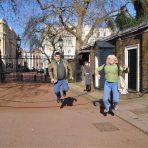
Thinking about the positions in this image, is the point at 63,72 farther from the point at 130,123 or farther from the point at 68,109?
the point at 130,123

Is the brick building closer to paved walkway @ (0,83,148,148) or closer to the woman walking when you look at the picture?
paved walkway @ (0,83,148,148)

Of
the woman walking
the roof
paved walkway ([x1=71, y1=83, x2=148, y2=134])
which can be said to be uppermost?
the roof

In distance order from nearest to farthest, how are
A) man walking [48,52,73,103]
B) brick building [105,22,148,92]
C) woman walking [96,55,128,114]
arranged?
1. woman walking [96,55,128,114]
2. man walking [48,52,73,103]
3. brick building [105,22,148,92]

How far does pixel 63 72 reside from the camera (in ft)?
41.7

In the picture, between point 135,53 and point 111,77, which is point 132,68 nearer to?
point 135,53

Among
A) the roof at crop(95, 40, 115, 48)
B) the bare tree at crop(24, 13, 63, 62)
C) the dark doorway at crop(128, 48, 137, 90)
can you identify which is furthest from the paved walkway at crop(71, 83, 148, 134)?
the bare tree at crop(24, 13, 63, 62)

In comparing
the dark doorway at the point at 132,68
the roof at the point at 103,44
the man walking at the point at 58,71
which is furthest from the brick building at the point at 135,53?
the man walking at the point at 58,71

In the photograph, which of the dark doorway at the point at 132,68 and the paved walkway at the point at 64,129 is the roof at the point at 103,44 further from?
the paved walkway at the point at 64,129

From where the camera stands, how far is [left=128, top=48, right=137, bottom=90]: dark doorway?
18938 millimetres

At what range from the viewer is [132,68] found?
19.4 metres

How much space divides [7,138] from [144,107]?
5.87 meters

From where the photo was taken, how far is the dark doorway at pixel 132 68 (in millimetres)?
18938

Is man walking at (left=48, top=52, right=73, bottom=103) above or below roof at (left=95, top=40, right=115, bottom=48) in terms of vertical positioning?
below

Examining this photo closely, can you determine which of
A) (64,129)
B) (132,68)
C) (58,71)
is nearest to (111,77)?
(58,71)
